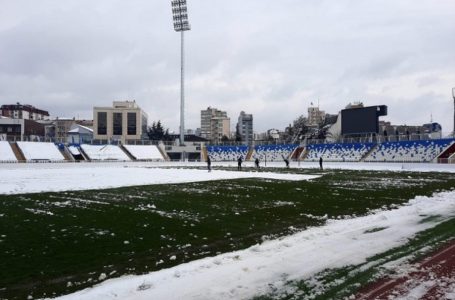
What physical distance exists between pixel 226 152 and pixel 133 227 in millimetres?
77870

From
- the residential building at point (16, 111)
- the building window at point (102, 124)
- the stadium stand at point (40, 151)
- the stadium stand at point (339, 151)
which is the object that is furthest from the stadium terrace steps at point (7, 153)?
the residential building at point (16, 111)

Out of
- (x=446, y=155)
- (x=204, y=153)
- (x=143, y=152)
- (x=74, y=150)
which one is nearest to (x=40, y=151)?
(x=74, y=150)

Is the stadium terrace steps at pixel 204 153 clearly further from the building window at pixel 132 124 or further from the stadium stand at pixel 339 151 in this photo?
the building window at pixel 132 124

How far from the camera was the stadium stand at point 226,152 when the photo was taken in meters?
86.1

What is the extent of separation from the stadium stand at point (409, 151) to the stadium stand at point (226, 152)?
3013 cm

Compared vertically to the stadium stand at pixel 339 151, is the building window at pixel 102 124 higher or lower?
higher

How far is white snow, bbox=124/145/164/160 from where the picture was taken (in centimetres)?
8144

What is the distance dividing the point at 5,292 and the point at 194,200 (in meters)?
10.4

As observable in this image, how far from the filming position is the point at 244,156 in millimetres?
84688

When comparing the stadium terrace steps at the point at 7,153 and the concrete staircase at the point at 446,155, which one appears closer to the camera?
the concrete staircase at the point at 446,155

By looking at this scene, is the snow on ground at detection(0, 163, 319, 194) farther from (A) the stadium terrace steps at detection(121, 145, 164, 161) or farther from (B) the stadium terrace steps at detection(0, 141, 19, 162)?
(A) the stadium terrace steps at detection(121, 145, 164, 161)

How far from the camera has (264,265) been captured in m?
7.07

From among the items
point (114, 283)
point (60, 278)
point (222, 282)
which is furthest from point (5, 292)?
point (222, 282)

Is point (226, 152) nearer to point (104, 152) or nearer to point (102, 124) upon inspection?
point (104, 152)
